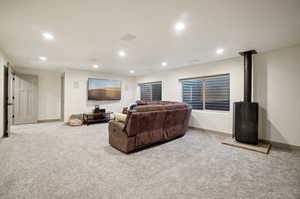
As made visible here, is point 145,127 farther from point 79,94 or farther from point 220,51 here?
point 79,94

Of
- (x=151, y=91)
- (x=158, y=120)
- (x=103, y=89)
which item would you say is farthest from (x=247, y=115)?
(x=103, y=89)

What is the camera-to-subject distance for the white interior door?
548 cm

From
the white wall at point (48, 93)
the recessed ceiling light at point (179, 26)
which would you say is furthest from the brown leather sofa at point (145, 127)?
the white wall at point (48, 93)

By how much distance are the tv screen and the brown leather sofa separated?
3555 mm

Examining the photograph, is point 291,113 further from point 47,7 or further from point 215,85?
point 47,7

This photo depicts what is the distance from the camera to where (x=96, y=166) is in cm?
230

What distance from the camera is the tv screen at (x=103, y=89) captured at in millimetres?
6172

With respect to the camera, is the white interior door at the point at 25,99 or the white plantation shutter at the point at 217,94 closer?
the white plantation shutter at the point at 217,94

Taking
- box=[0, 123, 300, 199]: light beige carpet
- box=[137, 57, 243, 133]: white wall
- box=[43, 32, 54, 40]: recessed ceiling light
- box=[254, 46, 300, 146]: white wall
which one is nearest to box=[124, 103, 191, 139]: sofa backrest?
box=[0, 123, 300, 199]: light beige carpet

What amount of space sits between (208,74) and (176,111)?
2061 mm

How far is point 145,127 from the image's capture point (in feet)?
9.78

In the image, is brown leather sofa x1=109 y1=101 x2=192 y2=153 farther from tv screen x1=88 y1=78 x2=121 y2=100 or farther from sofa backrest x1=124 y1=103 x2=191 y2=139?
tv screen x1=88 y1=78 x2=121 y2=100

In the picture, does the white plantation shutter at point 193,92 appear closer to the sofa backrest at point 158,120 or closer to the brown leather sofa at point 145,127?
the sofa backrest at point 158,120

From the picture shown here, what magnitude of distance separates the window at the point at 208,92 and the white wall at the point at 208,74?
0.68 feet
